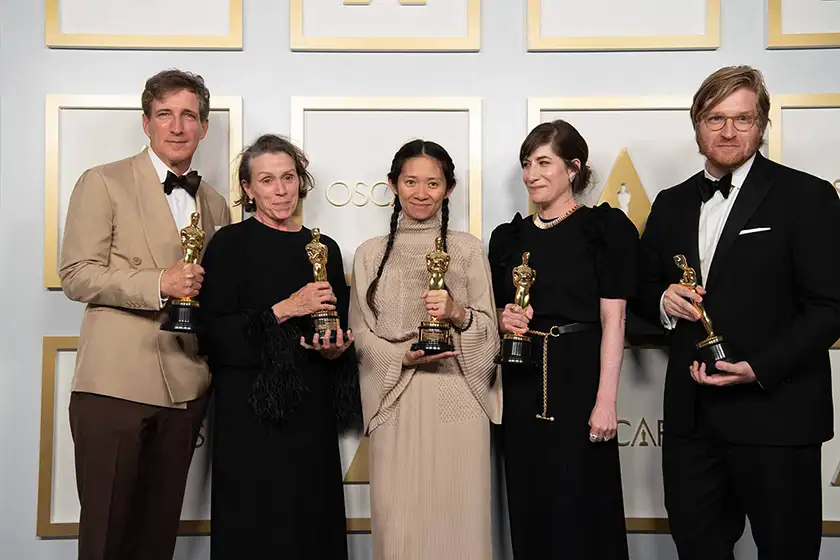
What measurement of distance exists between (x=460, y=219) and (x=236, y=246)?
3.53 ft

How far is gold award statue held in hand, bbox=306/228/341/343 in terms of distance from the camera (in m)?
2.74

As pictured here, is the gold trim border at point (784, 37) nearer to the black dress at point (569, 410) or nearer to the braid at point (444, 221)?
the black dress at point (569, 410)

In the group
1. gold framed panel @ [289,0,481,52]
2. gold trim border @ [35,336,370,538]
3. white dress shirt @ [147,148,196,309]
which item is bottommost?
gold trim border @ [35,336,370,538]

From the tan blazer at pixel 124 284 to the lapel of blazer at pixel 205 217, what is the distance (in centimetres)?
15

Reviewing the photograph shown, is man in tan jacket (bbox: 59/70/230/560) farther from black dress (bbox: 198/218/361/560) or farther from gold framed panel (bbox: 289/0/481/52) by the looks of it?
gold framed panel (bbox: 289/0/481/52)

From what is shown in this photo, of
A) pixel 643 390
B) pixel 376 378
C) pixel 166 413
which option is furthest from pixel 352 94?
pixel 643 390

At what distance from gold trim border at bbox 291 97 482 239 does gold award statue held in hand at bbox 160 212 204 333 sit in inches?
38.8

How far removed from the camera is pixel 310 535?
281cm

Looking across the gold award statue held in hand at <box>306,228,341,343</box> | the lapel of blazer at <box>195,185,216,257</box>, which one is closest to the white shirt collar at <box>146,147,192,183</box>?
the lapel of blazer at <box>195,185,216,257</box>

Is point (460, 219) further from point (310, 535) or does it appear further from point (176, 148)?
point (310, 535)

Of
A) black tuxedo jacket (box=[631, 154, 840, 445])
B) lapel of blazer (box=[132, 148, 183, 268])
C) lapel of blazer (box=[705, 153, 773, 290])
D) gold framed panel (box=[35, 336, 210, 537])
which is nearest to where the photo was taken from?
black tuxedo jacket (box=[631, 154, 840, 445])

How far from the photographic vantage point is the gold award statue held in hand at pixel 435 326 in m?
2.73

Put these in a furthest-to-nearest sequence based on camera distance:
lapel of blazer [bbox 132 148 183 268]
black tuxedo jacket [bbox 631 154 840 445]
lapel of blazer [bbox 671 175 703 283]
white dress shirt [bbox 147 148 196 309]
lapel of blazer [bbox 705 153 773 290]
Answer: white dress shirt [bbox 147 148 196 309]
lapel of blazer [bbox 132 148 183 268]
lapel of blazer [bbox 671 175 703 283]
lapel of blazer [bbox 705 153 773 290]
black tuxedo jacket [bbox 631 154 840 445]

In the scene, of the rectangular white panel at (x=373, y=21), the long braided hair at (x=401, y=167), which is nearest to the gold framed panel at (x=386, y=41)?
the rectangular white panel at (x=373, y=21)
